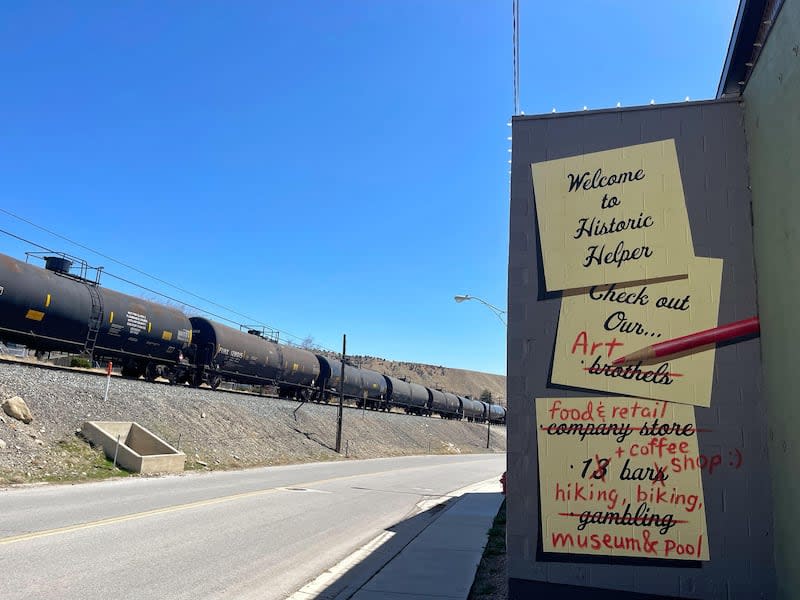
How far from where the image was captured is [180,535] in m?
9.01

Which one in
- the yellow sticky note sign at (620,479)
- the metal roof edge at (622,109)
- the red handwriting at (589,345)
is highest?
the metal roof edge at (622,109)

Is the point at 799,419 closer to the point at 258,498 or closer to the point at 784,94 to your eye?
the point at 784,94

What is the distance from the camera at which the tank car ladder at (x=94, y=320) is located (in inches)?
791

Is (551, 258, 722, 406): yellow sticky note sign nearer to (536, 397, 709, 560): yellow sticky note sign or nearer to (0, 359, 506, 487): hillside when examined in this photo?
(536, 397, 709, 560): yellow sticky note sign

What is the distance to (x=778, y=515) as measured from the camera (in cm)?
461

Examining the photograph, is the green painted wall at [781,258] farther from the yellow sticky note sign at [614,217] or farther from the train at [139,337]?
the train at [139,337]

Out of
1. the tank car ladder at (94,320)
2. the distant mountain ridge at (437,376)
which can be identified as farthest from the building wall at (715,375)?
the distant mountain ridge at (437,376)

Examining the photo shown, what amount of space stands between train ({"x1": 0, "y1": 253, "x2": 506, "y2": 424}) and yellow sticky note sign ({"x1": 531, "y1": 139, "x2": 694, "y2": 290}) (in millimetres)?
16909

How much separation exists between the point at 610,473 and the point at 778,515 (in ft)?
4.08

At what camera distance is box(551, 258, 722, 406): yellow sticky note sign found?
5086 millimetres

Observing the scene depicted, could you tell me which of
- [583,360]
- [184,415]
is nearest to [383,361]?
[184,415]

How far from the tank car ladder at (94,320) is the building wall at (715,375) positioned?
18377 mm

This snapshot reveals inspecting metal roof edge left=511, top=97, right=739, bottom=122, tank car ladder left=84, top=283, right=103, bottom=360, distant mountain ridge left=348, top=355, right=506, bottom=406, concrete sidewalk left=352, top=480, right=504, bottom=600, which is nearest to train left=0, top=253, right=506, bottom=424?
tank car ladder left=84, top=283, right=103, bottom=360

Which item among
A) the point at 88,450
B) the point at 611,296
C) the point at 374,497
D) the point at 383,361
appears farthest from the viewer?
the point at 383,361
